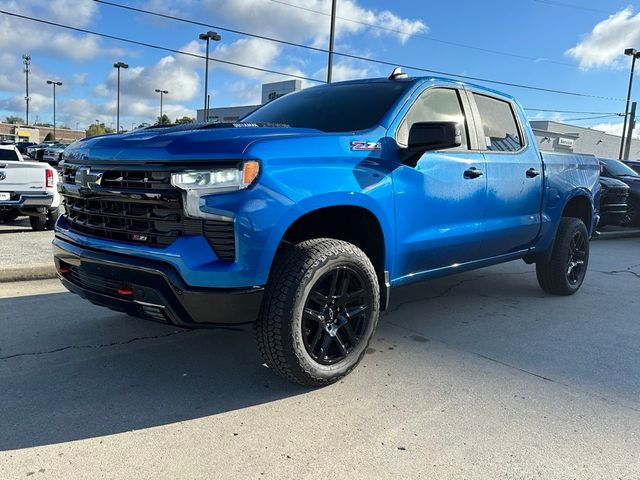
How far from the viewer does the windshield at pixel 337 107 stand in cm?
385

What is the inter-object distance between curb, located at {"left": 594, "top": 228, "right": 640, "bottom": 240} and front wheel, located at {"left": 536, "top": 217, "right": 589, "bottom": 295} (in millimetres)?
6796

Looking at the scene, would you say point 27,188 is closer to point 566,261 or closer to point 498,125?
point 498,125

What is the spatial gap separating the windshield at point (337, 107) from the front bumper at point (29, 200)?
5867 millimetres

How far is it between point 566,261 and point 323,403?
3693 millimetres

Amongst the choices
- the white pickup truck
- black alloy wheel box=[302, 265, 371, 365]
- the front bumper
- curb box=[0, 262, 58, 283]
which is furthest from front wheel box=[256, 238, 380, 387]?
the front bumper

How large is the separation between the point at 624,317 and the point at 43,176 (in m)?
8.61

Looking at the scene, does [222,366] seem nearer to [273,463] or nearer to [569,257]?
[273,463]

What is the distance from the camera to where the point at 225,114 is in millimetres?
52969

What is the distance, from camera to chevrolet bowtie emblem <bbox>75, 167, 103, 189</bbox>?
3193mm

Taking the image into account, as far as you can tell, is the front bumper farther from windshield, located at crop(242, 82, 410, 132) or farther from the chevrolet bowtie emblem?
the chevrolet bowtie emblem

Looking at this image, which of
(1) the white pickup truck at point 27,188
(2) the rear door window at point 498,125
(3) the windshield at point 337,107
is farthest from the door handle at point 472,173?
(1) the white pickup truck at point 27,188

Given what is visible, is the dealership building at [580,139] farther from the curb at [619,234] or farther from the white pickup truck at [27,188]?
the white pickup truck at [27,188]

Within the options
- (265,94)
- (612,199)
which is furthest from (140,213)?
(265,94)

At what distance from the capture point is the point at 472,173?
4.22 m
